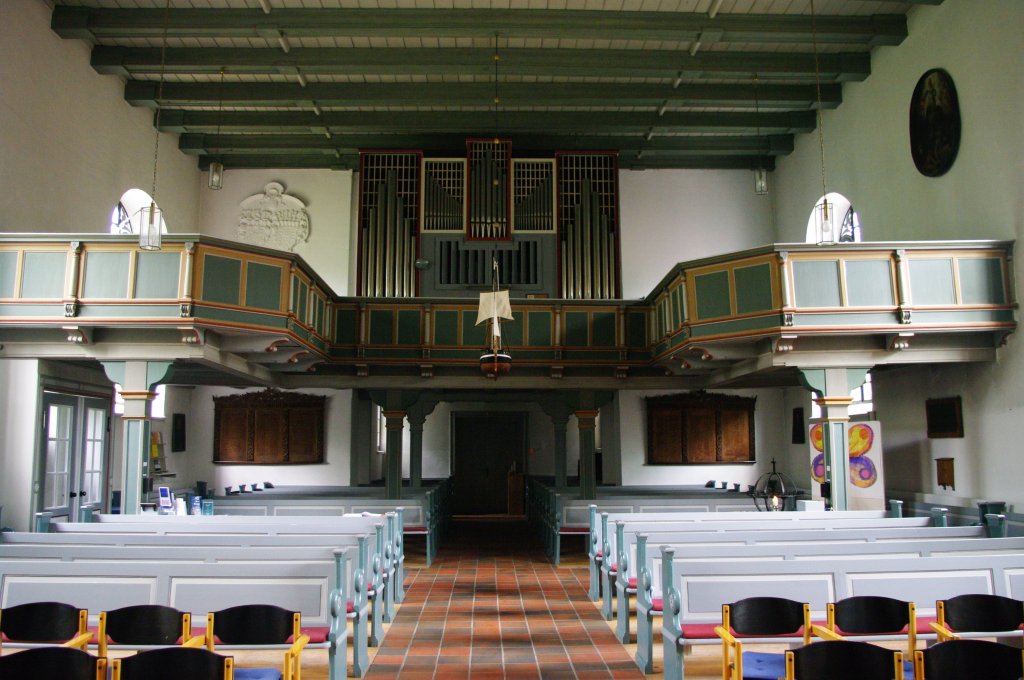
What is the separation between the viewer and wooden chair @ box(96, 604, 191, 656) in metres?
4.58

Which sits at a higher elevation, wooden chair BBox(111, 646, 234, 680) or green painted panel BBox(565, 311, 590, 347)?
green painted panel BBox(565, 311, 590, 347)

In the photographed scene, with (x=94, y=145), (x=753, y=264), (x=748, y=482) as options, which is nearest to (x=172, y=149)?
(x=94, y=145)

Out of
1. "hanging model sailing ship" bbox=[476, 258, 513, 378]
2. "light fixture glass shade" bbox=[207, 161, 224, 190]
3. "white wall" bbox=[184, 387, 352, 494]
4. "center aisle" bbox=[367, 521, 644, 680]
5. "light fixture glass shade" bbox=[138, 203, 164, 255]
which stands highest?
"light fixture glass shade" bbox=[207, 161, 224, 190]

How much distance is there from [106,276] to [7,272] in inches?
48.5

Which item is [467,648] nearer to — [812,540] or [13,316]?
[812,540]

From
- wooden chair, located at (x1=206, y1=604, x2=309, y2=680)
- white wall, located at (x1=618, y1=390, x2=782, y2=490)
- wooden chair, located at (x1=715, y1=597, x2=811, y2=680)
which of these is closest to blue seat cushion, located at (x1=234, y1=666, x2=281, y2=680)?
wooden chair, located at (x1=206, y1=604, x2=309, y2=680)

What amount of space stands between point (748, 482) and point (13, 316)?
13885mm

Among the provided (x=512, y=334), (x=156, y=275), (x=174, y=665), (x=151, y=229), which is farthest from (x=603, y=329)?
(x=174, y=665)

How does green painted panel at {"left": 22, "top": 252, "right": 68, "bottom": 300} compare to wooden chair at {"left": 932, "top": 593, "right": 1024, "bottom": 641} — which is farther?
green painted panel at {"left": 22, "top": 252, "right": 68, "bottom": 300}

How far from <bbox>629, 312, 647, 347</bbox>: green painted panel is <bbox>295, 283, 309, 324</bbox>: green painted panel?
5513 millimetres

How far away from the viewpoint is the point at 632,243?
17516 millimetres

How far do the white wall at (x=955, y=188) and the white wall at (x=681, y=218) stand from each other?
3.45 m

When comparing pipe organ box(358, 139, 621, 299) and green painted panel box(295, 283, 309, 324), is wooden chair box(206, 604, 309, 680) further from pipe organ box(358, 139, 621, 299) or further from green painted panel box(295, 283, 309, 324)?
pipe organ box(358, 139, 621, 299)

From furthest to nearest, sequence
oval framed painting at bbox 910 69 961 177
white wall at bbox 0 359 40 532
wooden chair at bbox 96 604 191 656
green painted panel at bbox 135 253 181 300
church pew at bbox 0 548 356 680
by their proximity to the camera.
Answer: oval framed painting at bbox 910 69 961 177
white wall at bbox 0 359 40 532
green painted panel at bbox 135 253 181 300
church pew at bbox 0 548 356 680
wooden chair at bbox 96 604 191 656
